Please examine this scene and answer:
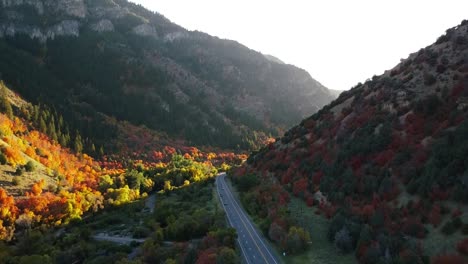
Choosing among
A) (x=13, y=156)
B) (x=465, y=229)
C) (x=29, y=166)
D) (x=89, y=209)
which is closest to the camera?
(x=465, y=229)

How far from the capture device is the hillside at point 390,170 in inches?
1366

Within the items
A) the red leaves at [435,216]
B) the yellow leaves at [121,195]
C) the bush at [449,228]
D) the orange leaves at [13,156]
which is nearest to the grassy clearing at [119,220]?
the yellow leaves at [121,195]

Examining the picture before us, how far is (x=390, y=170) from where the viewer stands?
46750 mm

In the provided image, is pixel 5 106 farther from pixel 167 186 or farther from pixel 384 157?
pixel 384 157

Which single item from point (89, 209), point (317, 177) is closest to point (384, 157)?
point (317, 177)

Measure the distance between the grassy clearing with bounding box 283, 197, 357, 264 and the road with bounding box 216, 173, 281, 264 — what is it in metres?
3.09

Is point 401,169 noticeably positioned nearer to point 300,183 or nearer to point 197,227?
point 300,183

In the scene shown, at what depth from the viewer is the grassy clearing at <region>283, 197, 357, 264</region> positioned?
39.6 metres

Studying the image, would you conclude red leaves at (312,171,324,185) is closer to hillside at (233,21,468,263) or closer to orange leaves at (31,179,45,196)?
hillside at (233,21,468,263)

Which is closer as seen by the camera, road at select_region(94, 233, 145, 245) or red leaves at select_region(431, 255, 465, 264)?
red leaves at select_region(431, 255, 465, 264)

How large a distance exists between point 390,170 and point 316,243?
13.5m

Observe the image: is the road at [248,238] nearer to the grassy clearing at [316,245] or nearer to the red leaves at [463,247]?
the grassy clearing at [316,245]

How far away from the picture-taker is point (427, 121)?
50250mm

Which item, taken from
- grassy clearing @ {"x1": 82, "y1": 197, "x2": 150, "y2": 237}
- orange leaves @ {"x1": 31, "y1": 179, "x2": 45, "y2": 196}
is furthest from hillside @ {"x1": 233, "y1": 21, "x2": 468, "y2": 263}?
orange leaves @ {"x1": 31, "y1": 179, "x2": 45, "y2": 196}
